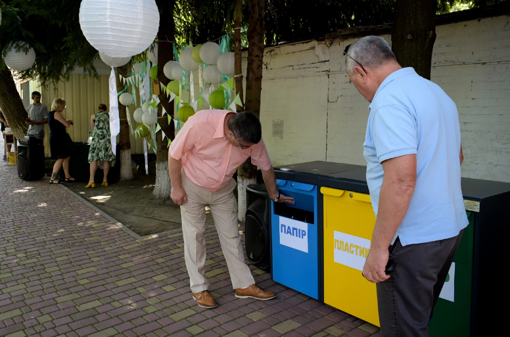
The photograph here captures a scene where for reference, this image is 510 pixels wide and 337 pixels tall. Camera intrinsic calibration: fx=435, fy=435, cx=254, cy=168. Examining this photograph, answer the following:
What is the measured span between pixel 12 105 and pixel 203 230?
957 cm

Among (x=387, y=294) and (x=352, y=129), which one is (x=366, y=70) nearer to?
(x=387, y=294)

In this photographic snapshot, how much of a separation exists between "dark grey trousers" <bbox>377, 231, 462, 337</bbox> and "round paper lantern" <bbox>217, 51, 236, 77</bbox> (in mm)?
5001

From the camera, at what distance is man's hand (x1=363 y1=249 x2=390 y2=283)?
188cm

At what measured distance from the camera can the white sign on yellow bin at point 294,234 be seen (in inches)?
144

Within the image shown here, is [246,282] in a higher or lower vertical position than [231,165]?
lower

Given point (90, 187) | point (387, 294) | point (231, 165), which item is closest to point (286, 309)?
point (231, 165)

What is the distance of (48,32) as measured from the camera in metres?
8.66

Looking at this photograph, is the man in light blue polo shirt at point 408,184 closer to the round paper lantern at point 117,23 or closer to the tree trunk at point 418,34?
the tree trunk at point 418,34

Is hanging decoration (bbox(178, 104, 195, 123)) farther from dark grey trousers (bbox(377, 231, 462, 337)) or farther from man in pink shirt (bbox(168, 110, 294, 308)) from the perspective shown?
dark grey trousers (bbox(377, 231, 462, 337))

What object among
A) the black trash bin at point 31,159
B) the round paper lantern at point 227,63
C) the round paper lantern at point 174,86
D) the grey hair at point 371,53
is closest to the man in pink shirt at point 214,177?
the grey hair at point 371,53

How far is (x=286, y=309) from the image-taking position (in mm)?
3678

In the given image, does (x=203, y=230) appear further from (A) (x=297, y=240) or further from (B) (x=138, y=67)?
(B) (x=138, y=67)

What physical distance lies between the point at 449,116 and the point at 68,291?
12.2 ft

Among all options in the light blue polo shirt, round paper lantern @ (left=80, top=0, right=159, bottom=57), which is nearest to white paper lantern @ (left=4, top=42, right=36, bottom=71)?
round paper lantern @ (left=80, top=0, right=159, bottom=57)
